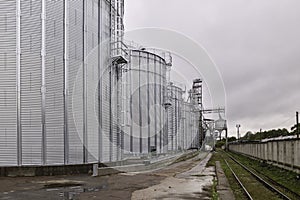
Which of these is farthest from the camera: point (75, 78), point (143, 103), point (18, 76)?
point (143, 103)

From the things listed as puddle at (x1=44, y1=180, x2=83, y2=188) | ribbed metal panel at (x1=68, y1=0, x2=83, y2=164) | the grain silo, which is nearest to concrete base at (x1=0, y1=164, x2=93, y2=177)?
the grain silo

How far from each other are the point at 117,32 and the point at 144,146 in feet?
44.5

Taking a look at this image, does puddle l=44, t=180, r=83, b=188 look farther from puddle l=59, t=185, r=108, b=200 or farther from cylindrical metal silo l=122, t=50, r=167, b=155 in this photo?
cylindrical metal silo l=122, t=50, r=167, b=155

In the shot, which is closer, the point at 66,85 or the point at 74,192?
the point at 74,192

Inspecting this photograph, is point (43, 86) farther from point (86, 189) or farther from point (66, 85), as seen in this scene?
point (86, 189)

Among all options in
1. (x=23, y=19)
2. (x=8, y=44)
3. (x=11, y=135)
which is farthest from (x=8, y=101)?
(x=23, y=19)

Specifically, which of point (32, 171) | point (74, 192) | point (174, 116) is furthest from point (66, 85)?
point (174, 116)

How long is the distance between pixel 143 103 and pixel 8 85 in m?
18.0

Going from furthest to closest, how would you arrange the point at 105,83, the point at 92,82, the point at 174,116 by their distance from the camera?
the point at 174,116
the point at 105,83
the point at 92,82

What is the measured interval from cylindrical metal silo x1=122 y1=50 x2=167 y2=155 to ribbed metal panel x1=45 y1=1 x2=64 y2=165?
33.3 ft

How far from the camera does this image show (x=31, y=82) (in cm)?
2044

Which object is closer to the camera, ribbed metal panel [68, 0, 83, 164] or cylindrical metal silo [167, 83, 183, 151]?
ribbed metal panel [68, 0, 83, 164]

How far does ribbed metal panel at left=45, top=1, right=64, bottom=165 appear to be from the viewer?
20375 millimetres

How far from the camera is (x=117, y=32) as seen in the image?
1080 inches
